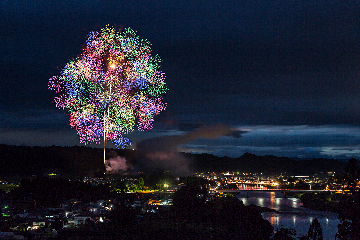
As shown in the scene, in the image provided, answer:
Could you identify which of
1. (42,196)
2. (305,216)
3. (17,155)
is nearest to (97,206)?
(42,196)

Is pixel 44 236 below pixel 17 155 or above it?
below

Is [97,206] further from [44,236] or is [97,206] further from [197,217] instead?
[44,236]

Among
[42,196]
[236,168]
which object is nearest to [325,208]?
[42,196]

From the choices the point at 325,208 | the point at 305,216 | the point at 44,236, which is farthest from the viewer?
the point at 325,208

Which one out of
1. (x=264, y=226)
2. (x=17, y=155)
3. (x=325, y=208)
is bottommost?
(x=325, y=208)

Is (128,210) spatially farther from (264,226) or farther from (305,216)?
(305,216)

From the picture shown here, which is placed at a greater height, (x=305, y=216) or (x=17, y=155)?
(x=17, y=155)

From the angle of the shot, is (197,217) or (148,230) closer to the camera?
(148,230)

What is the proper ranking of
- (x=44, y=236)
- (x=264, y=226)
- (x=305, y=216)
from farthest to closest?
(x=305, y=216), (x=264, y=226), (x=44, y=236)

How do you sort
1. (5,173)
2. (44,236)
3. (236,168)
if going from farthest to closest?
(236,168) < (5,173) < (44,236)
